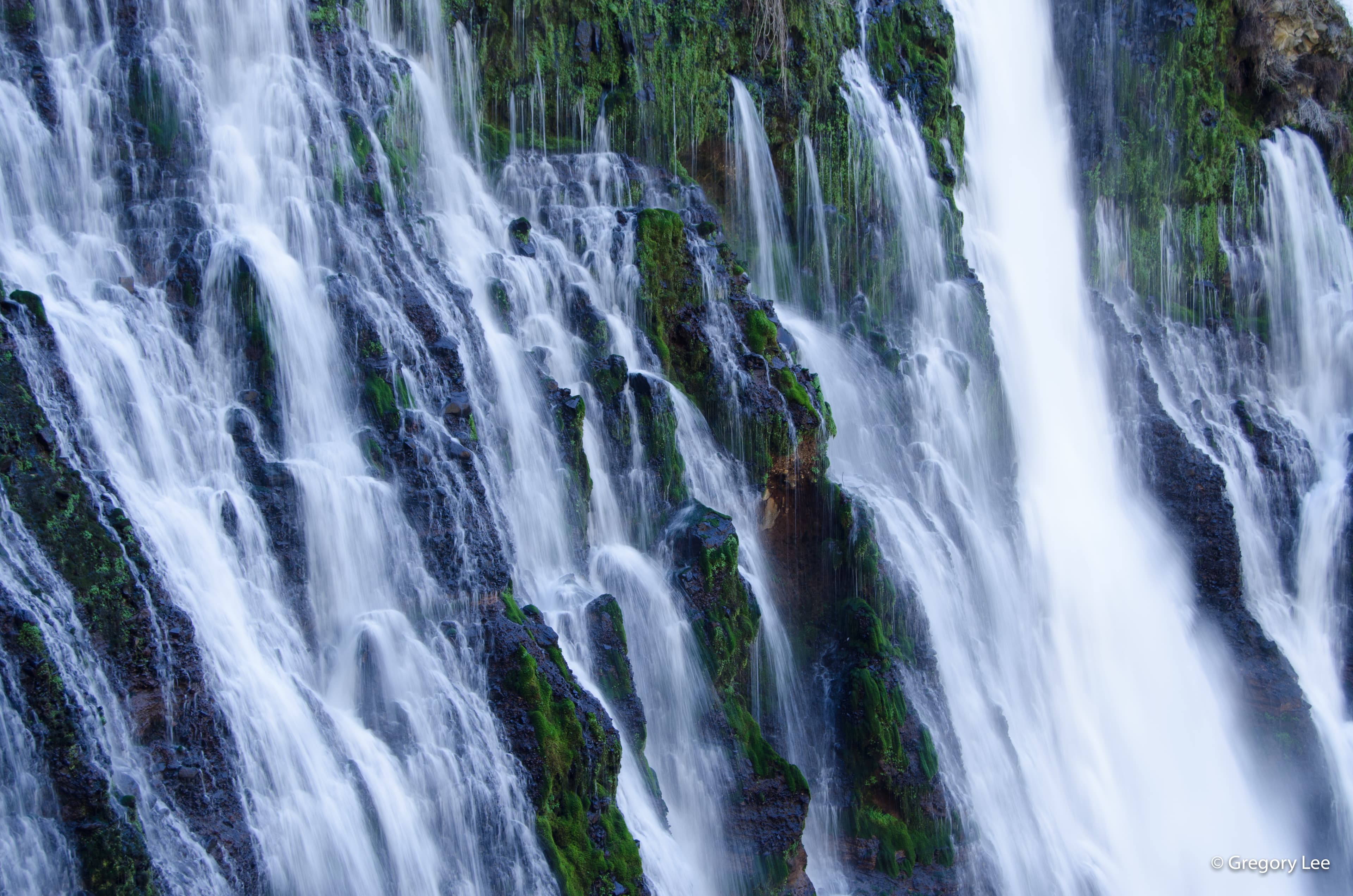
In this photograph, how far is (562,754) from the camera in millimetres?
9266

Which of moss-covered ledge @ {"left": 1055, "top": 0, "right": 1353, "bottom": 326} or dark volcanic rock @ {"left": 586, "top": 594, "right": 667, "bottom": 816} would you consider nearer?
dark volcanic rock @ {"left": 586, "top": 594, "right": 667, "bottom": 816}

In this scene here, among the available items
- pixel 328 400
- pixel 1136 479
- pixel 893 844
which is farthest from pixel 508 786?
pixel 1136 479

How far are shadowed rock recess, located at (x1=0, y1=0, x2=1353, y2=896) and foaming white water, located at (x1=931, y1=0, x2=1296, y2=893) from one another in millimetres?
325

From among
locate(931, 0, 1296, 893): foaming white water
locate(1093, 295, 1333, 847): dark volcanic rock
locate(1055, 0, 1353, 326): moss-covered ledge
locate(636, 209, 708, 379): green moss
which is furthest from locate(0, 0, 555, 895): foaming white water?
locate(1055, 0, 1353, 326): moss-covered ledge

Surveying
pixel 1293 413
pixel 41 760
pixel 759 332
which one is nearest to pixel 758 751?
pixel 759 332

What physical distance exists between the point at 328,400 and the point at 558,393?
94.2 inches

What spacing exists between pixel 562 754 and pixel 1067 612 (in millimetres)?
10536

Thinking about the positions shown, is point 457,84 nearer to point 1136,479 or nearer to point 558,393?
point 558,393

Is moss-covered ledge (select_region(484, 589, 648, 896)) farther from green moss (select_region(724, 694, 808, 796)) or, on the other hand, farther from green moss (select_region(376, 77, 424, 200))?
green moss (select_region(376, 77, 424, 200))

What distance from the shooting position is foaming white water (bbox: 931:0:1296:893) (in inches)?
576

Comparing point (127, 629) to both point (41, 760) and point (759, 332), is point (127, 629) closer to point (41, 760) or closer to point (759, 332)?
point (41, 760)

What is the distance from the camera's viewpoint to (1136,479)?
2062cm

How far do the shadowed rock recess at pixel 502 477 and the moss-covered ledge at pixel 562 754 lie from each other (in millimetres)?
39

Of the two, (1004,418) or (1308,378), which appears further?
(1308,378)
